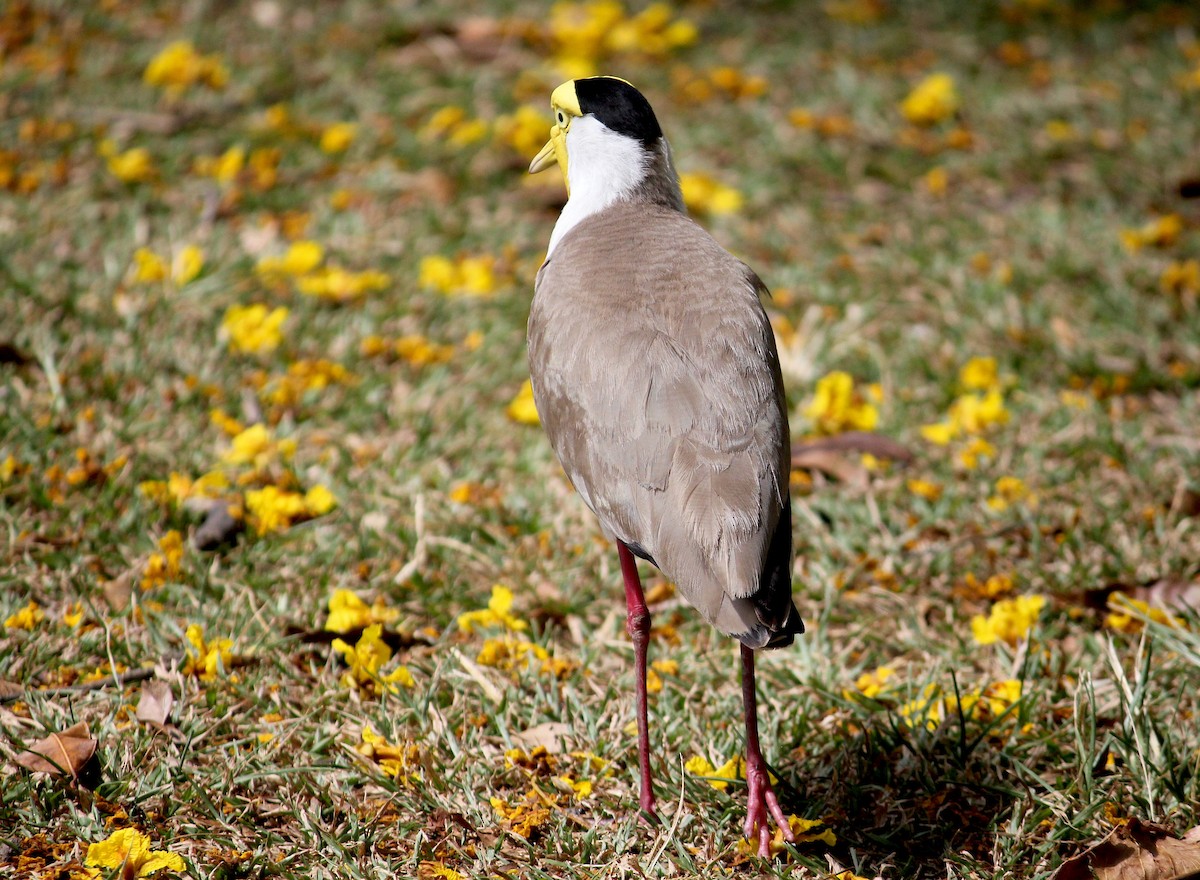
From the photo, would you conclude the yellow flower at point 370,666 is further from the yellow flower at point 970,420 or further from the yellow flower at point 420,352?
the yellow flower at point 970,420

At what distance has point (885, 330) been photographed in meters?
5.11

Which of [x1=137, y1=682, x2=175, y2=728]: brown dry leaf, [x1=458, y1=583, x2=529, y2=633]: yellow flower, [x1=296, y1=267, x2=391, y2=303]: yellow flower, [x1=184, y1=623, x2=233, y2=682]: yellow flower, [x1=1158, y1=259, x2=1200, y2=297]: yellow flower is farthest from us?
[x1=1158, y1=259, x2=1200, y2=297]: yellow flower

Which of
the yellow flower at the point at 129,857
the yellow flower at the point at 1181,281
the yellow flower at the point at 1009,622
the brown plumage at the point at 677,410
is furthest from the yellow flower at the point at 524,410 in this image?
the yellow flower at the point at 1181,281

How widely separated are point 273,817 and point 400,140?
4094 mm

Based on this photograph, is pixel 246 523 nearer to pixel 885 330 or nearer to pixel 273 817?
pixel 273 817

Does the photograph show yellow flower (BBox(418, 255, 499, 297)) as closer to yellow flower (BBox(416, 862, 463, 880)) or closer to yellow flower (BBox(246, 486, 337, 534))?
yellow flower (BBox(246, 486, 337, 534))

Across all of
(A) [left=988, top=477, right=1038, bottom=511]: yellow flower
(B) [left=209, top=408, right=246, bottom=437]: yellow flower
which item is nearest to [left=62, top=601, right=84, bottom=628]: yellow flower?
(B) [left=209, top=408, right=246, bottom=437]: yellow flower

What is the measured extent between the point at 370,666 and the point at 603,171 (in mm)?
1535

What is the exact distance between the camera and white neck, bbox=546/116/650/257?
141 inches

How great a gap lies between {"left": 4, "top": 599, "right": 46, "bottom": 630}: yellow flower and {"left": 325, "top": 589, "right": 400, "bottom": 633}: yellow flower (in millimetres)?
753

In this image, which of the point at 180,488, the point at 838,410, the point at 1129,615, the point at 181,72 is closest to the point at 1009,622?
the point at 1129,615

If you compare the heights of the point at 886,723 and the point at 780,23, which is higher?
the point at 780,23

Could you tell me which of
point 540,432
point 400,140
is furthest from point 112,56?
point 540,432

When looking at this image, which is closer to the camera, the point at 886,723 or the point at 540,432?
the point at 886,723
